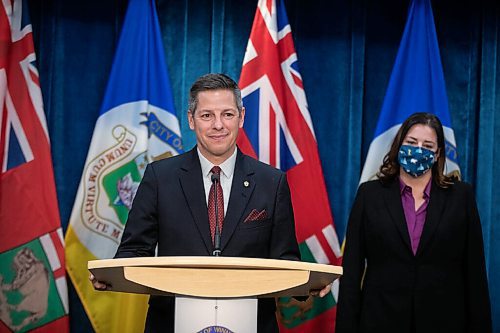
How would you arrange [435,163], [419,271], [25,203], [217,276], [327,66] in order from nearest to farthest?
[217,276], [419,271], [435,163], [25,203], [327,66]

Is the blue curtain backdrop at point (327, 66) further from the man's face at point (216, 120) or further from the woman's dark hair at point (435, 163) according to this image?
the man's face at point (216, 120)

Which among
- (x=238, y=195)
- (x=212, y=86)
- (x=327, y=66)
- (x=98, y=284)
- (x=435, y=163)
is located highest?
(x=327, y=66)

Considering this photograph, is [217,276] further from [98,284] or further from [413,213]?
[413,213]

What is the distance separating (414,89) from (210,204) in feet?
6.23

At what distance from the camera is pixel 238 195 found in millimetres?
2061

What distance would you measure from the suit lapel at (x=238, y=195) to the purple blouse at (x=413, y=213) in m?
1.04

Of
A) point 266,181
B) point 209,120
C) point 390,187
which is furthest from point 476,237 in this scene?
point 209,120

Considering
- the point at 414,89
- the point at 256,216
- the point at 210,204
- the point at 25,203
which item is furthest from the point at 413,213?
the point at 25,203

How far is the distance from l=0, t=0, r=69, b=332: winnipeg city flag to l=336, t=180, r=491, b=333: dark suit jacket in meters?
1.46

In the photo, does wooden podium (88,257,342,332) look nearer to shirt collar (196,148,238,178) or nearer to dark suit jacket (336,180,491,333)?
shirt collar (196,148,238,178)

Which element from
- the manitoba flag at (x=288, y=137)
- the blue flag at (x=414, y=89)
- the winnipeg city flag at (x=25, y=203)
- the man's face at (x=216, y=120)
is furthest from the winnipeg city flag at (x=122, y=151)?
the man's face at (x=216, y=120)

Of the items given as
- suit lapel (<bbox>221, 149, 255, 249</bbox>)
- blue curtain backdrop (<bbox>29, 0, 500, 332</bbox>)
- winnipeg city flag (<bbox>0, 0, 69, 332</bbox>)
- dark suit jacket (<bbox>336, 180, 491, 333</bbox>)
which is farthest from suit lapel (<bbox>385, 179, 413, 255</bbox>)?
winnipeg city flag (<bbox>0, 0, 69, 332</bbox>)

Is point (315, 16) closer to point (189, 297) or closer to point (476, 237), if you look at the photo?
point (476, 237)

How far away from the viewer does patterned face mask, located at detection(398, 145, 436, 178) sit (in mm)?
2920
